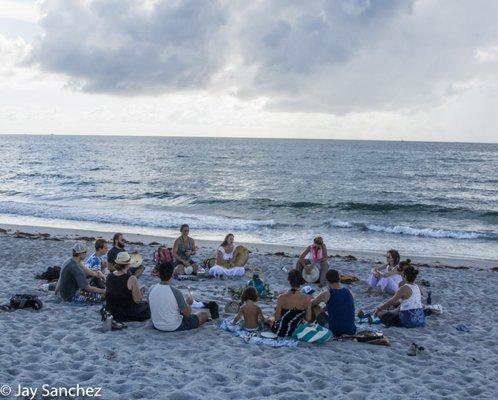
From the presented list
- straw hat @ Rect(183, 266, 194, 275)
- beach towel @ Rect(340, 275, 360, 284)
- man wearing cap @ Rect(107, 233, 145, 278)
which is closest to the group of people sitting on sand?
man wearing cap @ Rect(107, 233, 145, 278)

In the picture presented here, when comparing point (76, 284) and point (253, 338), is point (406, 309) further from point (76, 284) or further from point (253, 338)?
point (76, 284)

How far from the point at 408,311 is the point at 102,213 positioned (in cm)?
2295

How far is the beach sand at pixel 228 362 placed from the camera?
601cm

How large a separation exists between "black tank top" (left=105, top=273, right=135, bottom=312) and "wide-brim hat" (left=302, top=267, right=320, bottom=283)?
5142 mm

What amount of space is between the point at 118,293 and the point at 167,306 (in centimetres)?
96

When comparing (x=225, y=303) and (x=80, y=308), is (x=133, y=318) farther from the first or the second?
(x=225, y=303)

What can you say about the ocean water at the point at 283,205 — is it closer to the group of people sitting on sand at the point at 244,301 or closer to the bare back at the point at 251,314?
the group of people sitting on sand at the point at 244,301

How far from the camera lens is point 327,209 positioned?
33.8 meters

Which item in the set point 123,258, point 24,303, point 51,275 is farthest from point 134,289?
point 51,275

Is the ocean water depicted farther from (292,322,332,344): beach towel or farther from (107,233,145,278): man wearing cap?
(292,322,332,344): beach towel

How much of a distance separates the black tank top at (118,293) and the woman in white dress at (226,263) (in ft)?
13.5

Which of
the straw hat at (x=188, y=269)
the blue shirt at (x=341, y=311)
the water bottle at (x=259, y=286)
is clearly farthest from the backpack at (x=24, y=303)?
the blue shirt at (x=341, y=311)

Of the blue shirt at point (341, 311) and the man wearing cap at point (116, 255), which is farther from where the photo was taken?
the man wearing cap at point (116, 255)

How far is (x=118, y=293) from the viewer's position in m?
8.20
